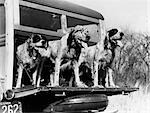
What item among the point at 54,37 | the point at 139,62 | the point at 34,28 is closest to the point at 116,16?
the point at 139,62

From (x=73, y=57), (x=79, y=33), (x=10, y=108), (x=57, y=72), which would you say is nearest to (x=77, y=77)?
(x=73, y=57)

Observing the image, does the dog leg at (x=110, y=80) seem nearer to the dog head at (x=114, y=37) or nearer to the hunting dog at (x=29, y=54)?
the dog head at (x=114, y=37)

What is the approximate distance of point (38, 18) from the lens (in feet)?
18.0

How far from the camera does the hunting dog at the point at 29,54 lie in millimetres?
5160

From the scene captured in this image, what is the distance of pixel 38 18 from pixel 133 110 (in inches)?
93.5

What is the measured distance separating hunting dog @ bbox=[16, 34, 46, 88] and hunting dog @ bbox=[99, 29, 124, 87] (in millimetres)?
1270

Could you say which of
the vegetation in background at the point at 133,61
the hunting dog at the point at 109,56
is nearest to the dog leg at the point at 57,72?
the hunting dog at the point at 109,56

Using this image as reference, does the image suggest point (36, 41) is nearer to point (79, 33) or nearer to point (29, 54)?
point (29, 54)

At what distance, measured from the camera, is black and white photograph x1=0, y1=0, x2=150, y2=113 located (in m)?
5.03

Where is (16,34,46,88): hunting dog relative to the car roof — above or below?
below

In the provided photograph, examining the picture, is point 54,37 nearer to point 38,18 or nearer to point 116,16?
point 38,18

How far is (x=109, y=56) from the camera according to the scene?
6312mm

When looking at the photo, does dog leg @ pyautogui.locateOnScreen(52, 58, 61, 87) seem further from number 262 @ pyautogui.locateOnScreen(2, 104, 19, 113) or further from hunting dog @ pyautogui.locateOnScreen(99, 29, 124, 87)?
hunting dog @ pyautogui.locateOnScreen(99, 29, 124, 87)

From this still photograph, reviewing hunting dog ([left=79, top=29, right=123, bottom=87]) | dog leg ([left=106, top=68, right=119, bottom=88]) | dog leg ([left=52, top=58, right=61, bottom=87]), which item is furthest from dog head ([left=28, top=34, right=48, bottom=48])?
dog leg ([left=106, top=68, right=119, bottom=88])
